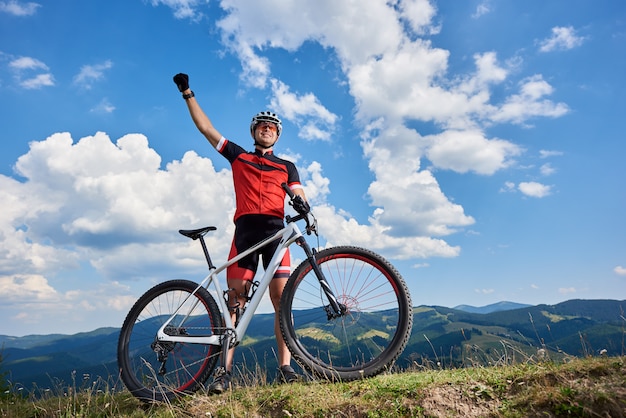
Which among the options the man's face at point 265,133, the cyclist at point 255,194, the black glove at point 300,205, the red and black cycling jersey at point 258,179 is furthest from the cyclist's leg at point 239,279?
the man's face at point 265,133

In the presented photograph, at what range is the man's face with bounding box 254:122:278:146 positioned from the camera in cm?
581

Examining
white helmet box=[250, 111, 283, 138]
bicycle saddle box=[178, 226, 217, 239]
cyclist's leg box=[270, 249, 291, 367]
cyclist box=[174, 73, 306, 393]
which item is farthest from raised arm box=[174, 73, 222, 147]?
Result: cyclist's leg box=[270, 249, 291, 367]

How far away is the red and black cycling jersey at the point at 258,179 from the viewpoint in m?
5.49

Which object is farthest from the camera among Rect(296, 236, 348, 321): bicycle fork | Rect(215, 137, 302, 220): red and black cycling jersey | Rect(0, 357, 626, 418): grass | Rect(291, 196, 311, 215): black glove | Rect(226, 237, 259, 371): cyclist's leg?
Rect(215, 137, 302, 220): red and black cycling jersey

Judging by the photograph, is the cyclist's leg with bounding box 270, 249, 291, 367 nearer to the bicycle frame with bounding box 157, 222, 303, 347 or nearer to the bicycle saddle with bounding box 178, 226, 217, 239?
the bicycle frame with bounding box 157, 222, 303, 347

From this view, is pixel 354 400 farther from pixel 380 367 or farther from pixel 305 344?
pixel 305 344

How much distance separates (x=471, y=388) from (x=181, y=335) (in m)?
3.43

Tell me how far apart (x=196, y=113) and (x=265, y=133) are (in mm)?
993

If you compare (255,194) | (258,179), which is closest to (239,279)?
(255,194)

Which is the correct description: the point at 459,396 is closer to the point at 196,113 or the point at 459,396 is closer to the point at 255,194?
the point at 255,194

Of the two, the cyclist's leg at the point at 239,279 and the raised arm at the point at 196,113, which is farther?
the raised arm at the point at 196,113

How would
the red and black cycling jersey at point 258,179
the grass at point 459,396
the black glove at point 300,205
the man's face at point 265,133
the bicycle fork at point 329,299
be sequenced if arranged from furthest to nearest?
the man's face at point 265,133 → the red and black cycling jersey at point 258,179 → the black glove at point 300,205 → the bicycle fork at point 329,299 → the grass at point 459,396

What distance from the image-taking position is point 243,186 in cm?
559

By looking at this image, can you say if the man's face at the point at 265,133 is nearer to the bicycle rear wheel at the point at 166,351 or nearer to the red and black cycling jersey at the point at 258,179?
the red and black cycling jersey at the point at 258,179
